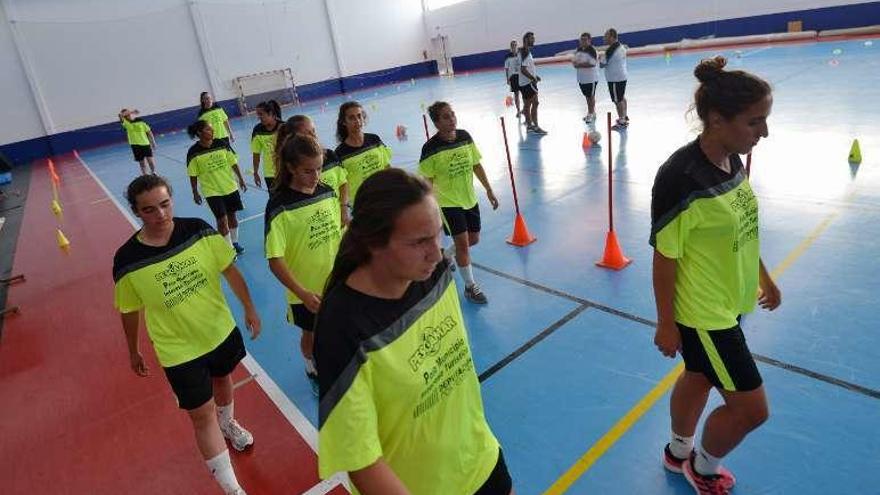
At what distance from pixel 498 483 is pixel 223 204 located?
594 cm

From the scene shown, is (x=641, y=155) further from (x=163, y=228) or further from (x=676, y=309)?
(x=163, y=228)

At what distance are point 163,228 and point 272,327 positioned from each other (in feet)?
8.73

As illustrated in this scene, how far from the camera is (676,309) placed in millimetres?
2281

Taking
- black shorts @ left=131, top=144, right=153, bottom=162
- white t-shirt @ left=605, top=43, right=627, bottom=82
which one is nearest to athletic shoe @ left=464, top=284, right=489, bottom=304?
white t-shirt @ left=605, top=43, right=627, bottom=82

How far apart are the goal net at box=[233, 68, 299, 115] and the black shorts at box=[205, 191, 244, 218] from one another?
21.3 m

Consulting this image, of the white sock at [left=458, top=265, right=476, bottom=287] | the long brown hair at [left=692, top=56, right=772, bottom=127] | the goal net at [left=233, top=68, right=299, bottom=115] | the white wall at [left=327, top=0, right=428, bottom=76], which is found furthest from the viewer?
the white wall at [left=327, top=0, right=428, bottom=76]

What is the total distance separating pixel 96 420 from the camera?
4156mm

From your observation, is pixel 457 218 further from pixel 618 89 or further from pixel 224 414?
pixel 618 89

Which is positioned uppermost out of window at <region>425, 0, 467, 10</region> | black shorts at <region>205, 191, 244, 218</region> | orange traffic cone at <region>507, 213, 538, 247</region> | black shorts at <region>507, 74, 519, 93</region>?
window at <region>425, 0, 467, 10</region>

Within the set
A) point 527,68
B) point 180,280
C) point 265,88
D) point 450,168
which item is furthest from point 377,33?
point 180,280

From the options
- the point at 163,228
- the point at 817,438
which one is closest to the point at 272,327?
the point at 163,228

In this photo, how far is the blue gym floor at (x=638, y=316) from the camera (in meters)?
2.90

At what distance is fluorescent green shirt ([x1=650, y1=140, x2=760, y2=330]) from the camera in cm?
207

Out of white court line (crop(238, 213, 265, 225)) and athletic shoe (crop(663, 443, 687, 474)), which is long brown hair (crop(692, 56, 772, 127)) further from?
white court line (crop(238, 213, 265, 225))
